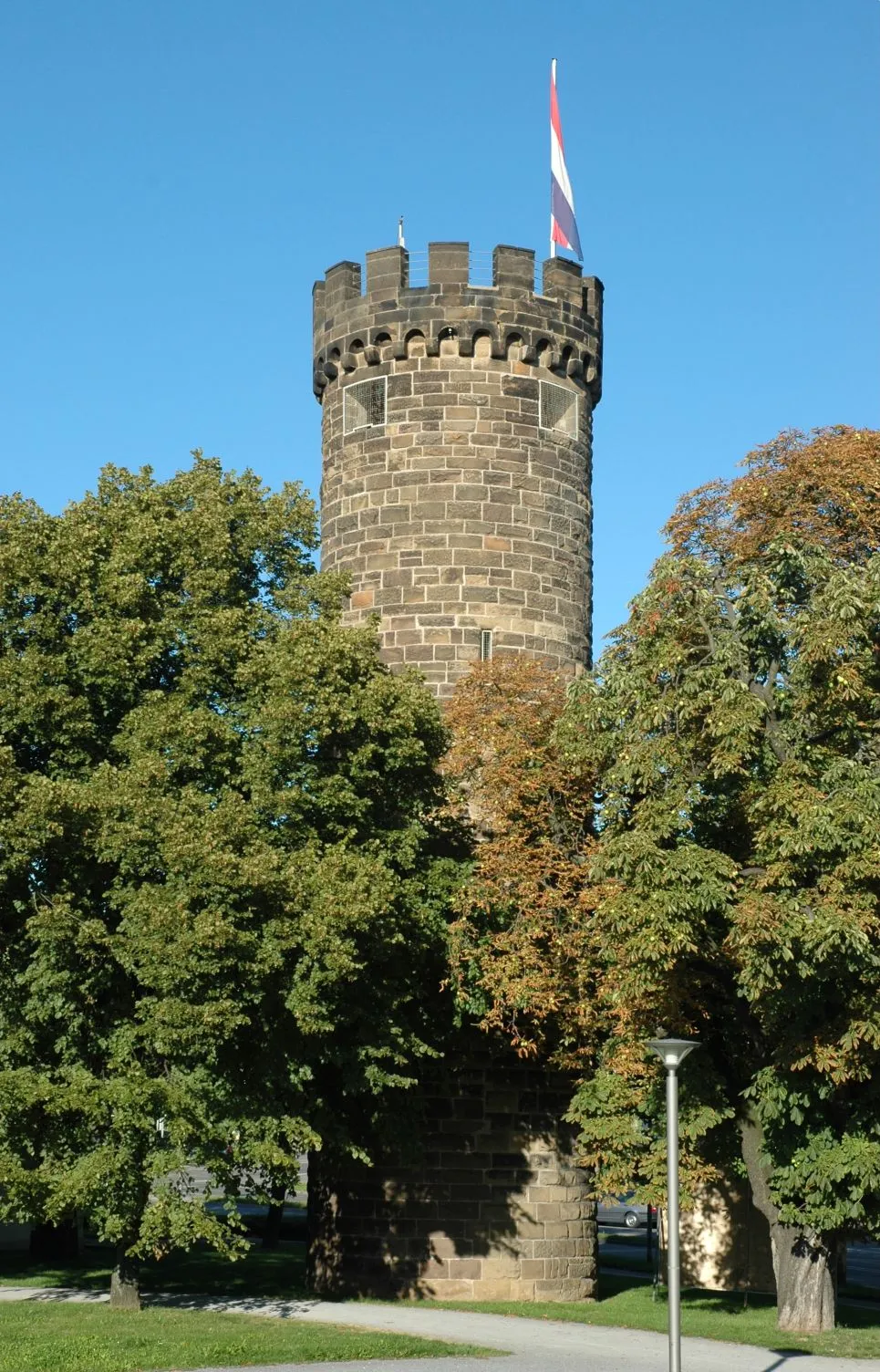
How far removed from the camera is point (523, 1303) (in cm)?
2475

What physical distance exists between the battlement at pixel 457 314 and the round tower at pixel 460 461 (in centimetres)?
3

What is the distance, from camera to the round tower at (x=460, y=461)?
27.5 metres

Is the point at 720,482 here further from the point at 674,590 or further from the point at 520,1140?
the point at 520,1140

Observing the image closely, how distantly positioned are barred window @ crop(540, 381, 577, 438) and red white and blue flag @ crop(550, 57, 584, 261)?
2.75m

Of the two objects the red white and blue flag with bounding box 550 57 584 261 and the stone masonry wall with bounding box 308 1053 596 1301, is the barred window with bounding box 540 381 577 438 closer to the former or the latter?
the red white and blue flag with bounding box 550 57 584 261

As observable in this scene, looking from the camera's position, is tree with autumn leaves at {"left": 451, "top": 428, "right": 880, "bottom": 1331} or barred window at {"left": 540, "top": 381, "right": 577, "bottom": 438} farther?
barred window at {"left": 540, "top": 381, "right": 577, "bottom": 438}

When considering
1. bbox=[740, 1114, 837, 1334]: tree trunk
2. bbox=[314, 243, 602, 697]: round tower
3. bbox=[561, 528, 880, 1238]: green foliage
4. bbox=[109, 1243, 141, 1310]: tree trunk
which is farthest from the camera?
bbox=[314, 243, 602, 697]: round tower

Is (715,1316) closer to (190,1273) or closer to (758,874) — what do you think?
(758,874)

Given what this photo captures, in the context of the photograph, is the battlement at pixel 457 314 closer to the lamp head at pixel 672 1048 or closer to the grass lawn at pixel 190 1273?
the grass lawn at pixel 190 1273

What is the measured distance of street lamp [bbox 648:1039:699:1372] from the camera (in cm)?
1382

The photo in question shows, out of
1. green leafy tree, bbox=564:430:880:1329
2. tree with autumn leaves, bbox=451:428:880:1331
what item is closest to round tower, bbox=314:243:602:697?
tree with autumn leaves, bbox=451:428:880:1331

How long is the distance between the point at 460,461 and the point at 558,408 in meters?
2.21

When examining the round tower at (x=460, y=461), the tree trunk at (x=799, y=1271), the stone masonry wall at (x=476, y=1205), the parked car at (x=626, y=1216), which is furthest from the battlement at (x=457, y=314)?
the parked car at (x=626, y=1216)

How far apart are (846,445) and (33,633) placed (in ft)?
37.2
